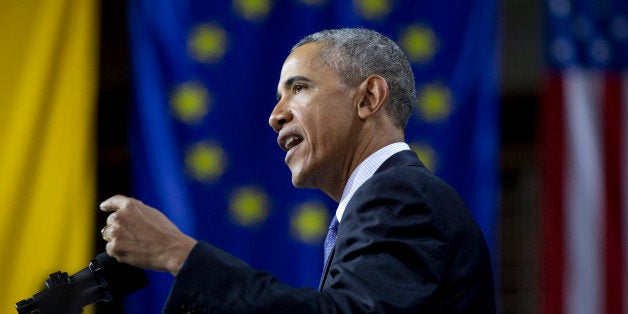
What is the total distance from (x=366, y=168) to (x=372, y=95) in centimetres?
22

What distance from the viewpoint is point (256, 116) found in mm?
4152

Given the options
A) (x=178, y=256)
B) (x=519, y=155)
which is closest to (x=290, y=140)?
(x=178, y=256)

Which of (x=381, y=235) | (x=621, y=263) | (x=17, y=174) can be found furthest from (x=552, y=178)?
(x=381, y=235)

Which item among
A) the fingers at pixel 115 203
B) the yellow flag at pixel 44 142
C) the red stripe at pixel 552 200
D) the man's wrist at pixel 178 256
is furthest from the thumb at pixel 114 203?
the red stripe at pixel 552 200

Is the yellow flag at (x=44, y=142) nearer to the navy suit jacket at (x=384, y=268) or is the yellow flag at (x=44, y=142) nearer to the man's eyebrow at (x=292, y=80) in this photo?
the man's eyebrow at (x=292, y=80)

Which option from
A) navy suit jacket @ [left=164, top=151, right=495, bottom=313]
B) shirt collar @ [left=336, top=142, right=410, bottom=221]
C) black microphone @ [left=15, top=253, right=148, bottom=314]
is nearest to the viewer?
navy suit jacket @ [left=164, top=151, right=495, bottom=313]

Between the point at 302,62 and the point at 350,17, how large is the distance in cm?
209

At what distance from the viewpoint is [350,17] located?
14.1 ft

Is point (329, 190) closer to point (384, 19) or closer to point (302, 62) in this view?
point (302, 62)

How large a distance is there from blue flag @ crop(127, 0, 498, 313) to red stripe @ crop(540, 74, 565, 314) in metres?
0.33

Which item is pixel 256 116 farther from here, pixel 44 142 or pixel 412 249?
pixel 412 249

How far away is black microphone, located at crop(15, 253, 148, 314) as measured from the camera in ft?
5.56

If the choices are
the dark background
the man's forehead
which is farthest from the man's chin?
the dark background

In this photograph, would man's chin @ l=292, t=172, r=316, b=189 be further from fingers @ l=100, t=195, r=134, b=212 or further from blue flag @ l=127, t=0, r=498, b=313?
blue flag @ l=127, t=0, r=498, b=313
